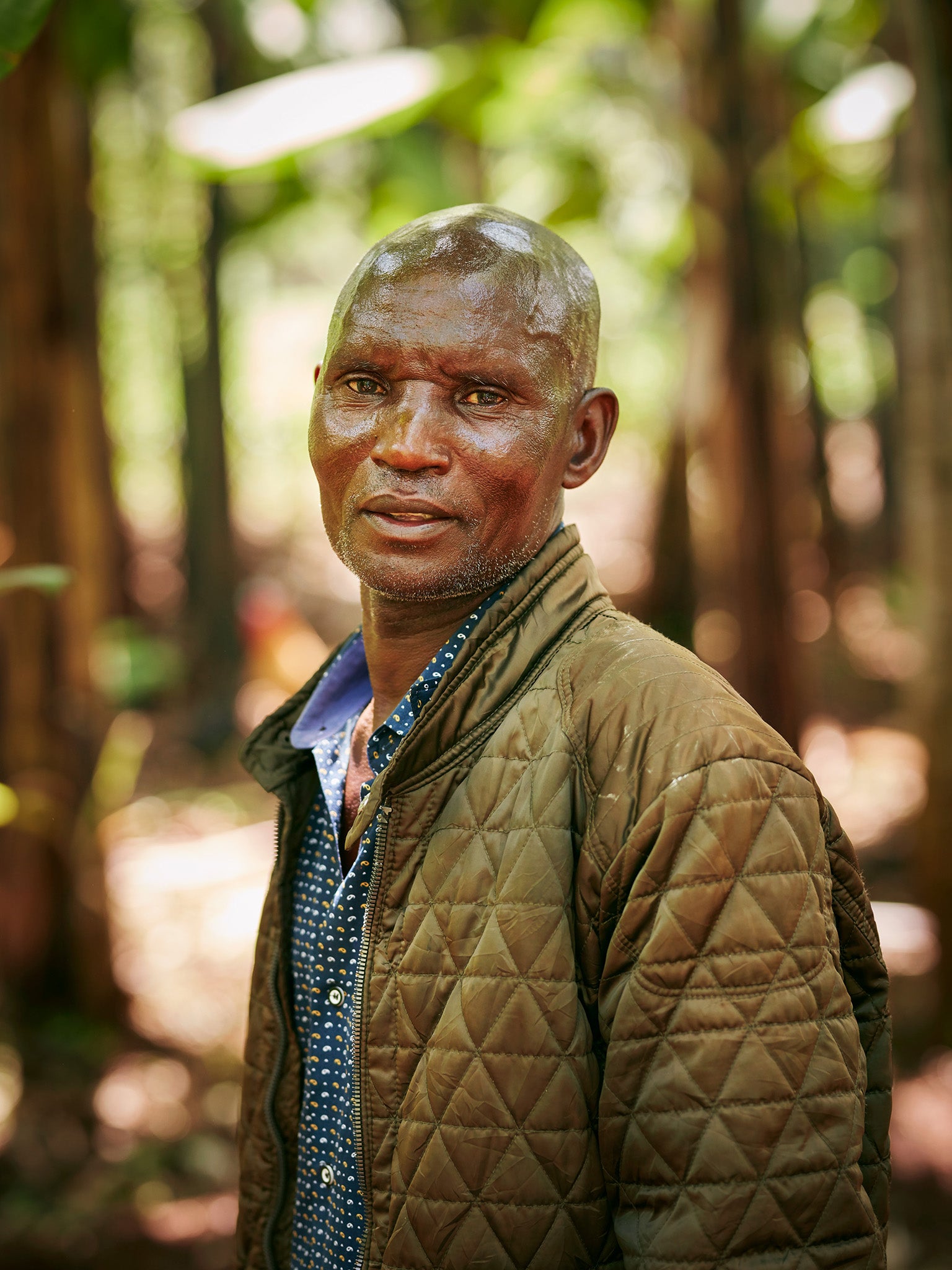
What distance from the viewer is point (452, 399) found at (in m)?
1.38

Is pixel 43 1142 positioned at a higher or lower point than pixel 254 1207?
lower

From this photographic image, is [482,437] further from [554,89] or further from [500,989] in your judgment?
[554,89]

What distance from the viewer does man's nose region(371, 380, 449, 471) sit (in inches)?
53.2

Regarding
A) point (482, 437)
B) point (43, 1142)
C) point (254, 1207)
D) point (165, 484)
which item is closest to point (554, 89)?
point (482, 437)

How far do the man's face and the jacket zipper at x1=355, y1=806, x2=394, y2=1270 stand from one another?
33 cm

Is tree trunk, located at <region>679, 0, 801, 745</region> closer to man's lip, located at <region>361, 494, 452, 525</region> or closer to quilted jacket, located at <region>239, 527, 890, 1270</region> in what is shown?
quilted jacket, located at <region>239, 527, 890, 1270</region>

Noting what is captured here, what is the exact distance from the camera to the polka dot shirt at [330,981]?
1473mm

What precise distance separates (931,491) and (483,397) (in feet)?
9.71

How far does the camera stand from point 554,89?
4227mm

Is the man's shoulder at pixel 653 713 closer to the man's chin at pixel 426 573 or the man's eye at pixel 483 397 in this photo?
the man's chin at pixel 426 573

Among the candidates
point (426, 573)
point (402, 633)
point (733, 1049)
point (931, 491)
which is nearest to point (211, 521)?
point (931, 491)

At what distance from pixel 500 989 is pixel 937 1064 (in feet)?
10.7

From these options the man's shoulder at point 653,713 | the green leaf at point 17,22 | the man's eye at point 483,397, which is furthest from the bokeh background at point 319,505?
the man's shoulder at point 653,713

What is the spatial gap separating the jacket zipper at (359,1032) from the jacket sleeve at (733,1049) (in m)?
0.34
